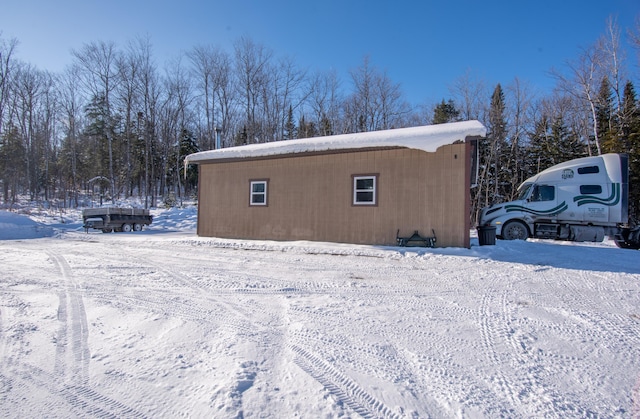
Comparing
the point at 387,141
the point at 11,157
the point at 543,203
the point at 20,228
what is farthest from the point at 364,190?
the point at 11,157

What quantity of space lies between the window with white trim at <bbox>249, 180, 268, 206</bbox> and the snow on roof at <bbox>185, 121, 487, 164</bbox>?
1.00m

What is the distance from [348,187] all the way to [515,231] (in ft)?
22.2

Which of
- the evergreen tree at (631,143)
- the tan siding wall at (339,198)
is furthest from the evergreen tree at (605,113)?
the tan siding wall at (339,198)

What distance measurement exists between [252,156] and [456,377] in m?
10.5

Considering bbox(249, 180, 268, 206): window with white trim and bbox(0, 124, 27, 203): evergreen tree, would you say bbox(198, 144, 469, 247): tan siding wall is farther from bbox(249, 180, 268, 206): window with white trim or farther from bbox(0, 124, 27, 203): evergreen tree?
bbox(0, 124, 27, 203): evergreen tree

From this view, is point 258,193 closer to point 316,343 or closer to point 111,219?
point 316,343

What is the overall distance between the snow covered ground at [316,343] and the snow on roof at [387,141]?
405 centimetres

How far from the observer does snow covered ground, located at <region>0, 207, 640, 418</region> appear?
87.0 inches

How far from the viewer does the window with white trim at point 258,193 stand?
11977mm

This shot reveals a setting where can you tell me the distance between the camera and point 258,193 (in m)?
12.1

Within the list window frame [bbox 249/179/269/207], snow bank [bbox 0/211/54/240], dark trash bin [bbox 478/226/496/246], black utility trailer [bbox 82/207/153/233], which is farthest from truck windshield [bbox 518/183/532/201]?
snow bank [bbox 0/211/54/240]

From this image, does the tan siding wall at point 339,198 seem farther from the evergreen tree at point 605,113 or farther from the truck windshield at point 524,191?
the evergreen tree at point 605,113

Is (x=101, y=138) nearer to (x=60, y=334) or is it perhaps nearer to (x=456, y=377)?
(x=60, y=334)

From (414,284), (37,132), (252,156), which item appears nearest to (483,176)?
(252,156)
